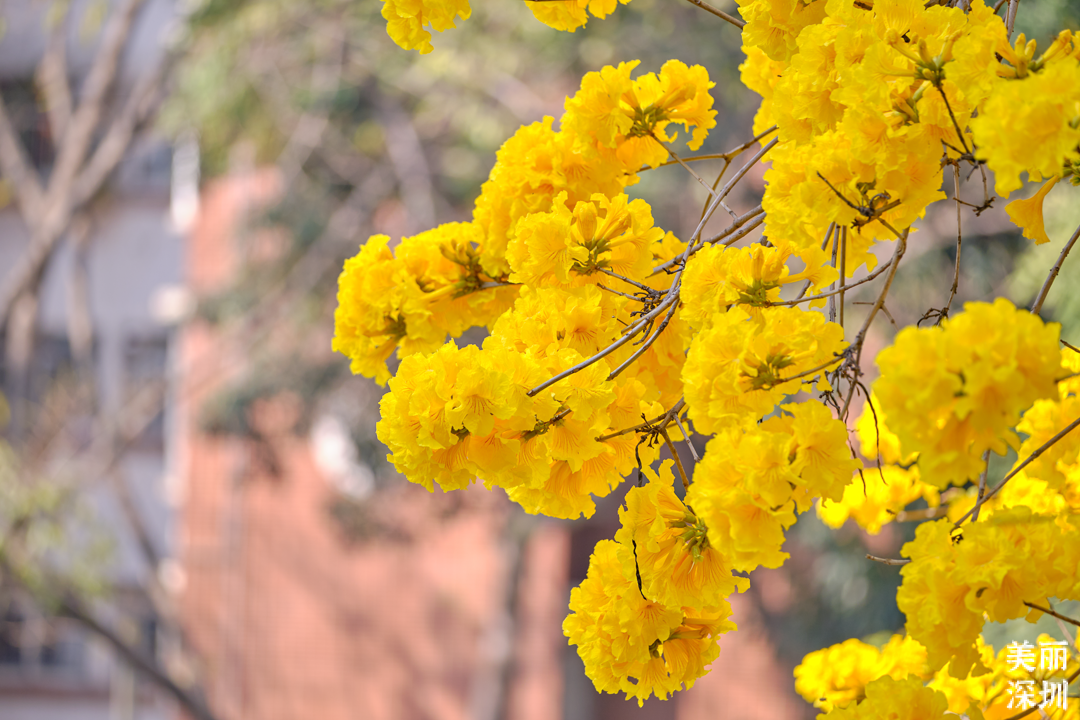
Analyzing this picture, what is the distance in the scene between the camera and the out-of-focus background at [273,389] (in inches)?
154

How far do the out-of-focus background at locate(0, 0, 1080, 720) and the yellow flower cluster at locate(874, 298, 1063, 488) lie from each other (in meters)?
2.51

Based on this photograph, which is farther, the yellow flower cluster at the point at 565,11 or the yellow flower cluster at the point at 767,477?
the yellow flower cluster at the point at 565,11

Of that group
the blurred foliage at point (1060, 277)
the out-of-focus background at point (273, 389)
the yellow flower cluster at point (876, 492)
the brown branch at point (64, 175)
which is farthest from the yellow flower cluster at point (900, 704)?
the brown branch at point (64, 175)

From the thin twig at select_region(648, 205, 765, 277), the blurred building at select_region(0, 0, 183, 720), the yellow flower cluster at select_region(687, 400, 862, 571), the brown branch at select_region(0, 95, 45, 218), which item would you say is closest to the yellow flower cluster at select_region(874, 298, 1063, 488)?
the yellow flower cluster at select_region(687, 400, 862, 571)

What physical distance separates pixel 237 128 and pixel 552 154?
3918 mm

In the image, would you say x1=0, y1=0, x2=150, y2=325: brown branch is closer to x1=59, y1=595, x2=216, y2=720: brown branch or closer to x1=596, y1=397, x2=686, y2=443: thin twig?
x1=59, y1=595, x2=216, y2=720: brown branch

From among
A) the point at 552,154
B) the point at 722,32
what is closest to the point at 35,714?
the point at 722,32

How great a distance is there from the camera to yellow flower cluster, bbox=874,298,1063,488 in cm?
48

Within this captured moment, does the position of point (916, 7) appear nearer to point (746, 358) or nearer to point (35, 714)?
point (746, 358)

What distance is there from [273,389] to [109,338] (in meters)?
2.13

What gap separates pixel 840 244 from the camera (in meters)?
0.81

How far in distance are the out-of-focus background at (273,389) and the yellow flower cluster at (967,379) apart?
2.51 meters

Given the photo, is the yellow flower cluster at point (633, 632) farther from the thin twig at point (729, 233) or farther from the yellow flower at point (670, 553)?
the thin twig at point (729, 233)

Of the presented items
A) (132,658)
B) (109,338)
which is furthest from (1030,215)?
(109,338)
